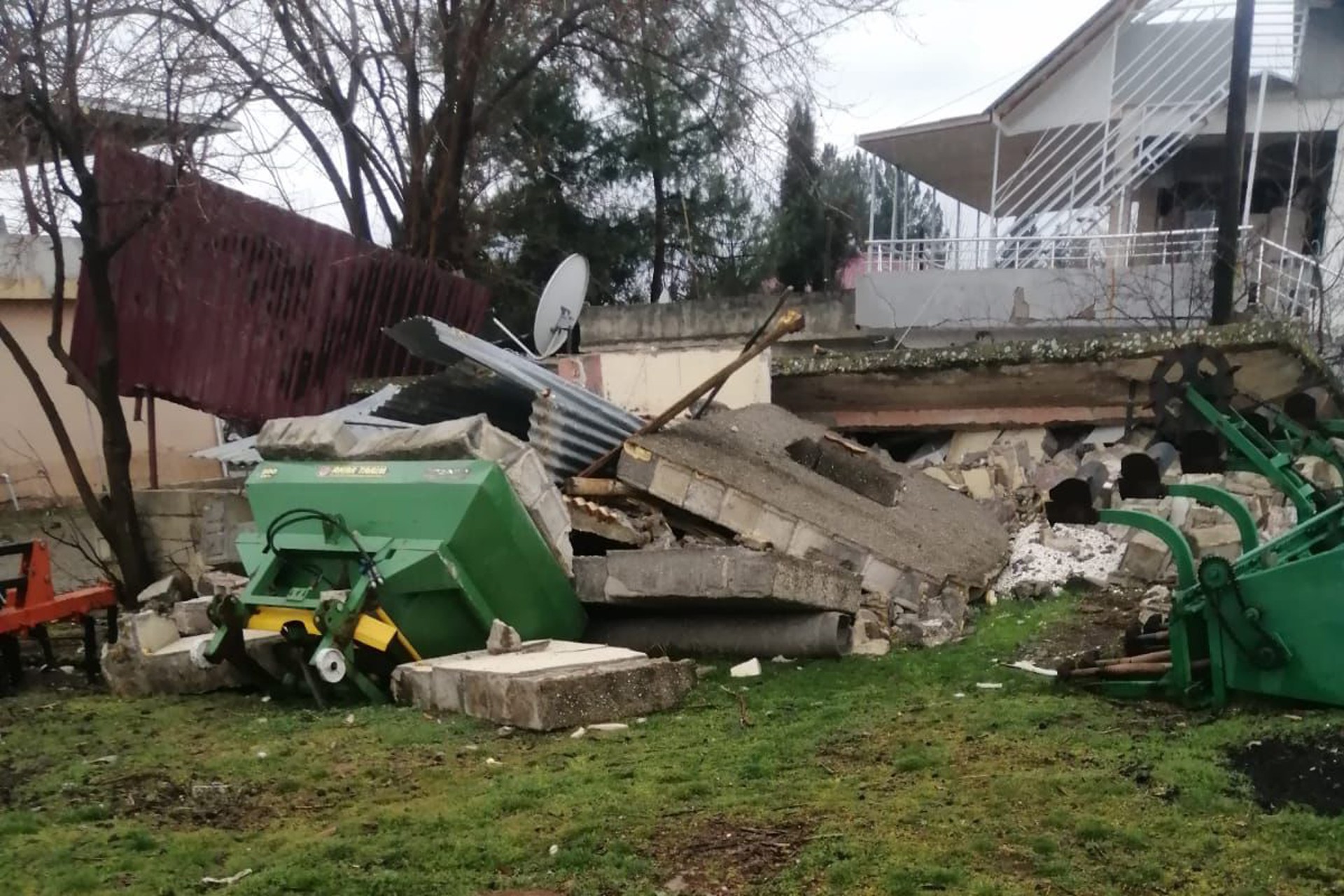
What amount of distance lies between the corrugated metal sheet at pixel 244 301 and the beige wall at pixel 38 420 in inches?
174

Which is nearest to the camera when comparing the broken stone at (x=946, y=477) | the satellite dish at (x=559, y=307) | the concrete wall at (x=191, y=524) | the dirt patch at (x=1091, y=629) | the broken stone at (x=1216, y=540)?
the dirt patch at (x=1091, y=629)

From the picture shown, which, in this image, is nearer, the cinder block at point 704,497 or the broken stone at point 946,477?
the cinder block at point 704,497

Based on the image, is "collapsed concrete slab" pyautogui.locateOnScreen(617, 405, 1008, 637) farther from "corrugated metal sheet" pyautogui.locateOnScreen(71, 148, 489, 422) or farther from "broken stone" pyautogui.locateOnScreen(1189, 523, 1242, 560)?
"corrugated metal sheet" pyautogui.locateOnScreen(71, 148, 489, 422)

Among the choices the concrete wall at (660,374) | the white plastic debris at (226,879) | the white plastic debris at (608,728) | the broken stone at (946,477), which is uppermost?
the concrete wall at (660,374)

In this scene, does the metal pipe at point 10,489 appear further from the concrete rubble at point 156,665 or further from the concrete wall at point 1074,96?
the concrete wall at point 1074,96

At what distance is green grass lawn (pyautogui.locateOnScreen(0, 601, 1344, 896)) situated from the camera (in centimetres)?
298

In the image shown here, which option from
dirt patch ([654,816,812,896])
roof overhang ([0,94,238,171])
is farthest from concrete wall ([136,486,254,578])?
dirt patch ([654,816,812,896])

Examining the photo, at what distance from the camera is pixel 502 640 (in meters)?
5.23

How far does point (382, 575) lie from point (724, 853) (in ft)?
8.83

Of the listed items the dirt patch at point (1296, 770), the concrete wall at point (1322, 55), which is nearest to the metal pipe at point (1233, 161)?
the concrete wall at point (1322, 55)

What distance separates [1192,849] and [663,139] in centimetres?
1494

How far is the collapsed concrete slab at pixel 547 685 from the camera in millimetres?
4562

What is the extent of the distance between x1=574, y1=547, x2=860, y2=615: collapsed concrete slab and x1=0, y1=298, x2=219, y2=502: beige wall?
9.92m

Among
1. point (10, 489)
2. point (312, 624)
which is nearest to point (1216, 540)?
point (312, 624)
